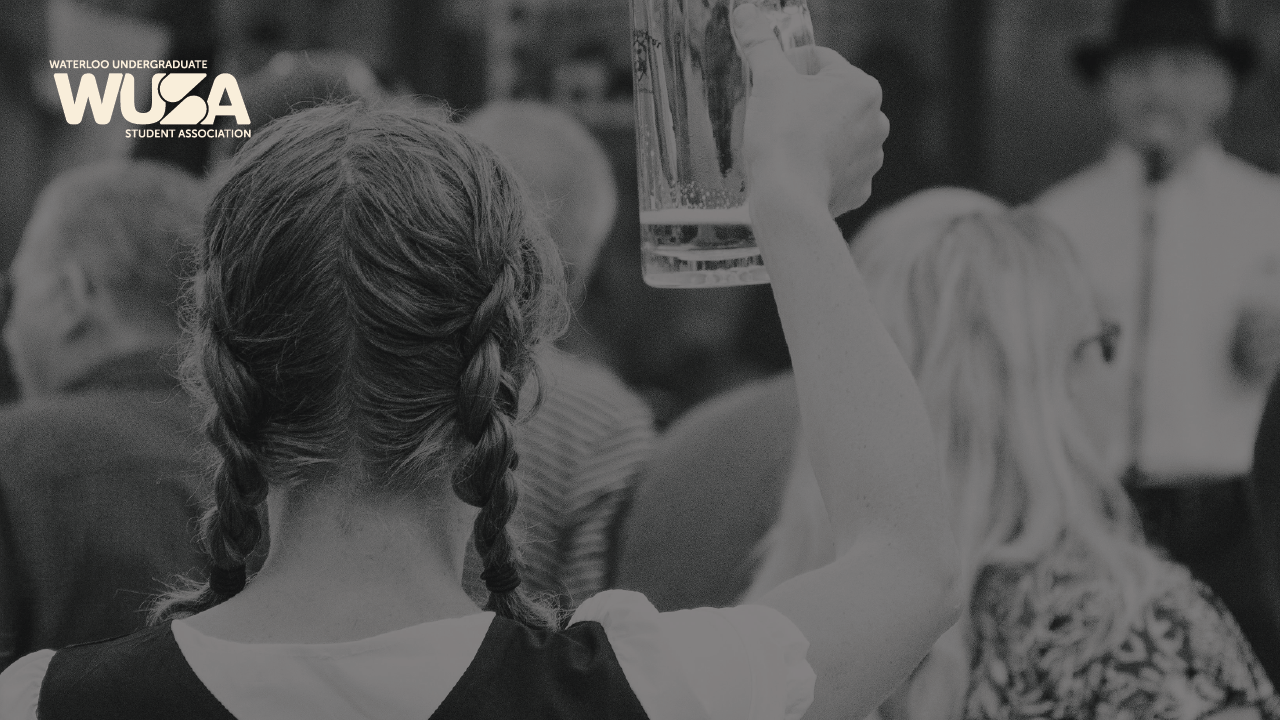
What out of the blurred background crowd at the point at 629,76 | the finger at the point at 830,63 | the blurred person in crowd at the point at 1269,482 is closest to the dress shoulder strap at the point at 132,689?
the finger at the point at 830,63

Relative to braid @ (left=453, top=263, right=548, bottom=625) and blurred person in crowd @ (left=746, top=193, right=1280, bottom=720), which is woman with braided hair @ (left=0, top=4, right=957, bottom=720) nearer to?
braid @ (left=453, top=263, right=548, bottom=625)

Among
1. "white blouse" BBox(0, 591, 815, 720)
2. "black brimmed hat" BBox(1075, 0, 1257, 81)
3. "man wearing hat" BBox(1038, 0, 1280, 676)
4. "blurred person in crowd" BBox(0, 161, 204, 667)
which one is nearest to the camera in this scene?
"white blouse" BBox(0, 591, 815, 720)

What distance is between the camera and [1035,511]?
5.22ft

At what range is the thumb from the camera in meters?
0.84

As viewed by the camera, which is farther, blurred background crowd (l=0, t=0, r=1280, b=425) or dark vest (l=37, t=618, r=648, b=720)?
blurred background crowd (l=0, t=0, r=1280, b=425)

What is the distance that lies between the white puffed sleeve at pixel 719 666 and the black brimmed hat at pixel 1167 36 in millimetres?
3172

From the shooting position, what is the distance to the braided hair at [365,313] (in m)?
0.80

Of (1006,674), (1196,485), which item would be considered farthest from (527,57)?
(1006,674)

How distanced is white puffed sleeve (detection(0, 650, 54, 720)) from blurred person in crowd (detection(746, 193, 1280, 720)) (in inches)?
38.7

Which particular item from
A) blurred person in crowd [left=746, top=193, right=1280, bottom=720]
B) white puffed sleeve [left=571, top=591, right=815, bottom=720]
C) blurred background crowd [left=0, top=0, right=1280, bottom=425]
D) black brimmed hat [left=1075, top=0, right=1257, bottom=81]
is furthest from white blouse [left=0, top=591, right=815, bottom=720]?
black brimmed hat [left=1075, top=0, right=1257, bottom=81]

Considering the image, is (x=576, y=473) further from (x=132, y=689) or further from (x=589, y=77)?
(x=589, y=77)

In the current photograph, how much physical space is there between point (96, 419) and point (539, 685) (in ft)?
4.46

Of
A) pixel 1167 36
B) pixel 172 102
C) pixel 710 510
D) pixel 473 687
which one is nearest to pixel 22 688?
pixel 473 687

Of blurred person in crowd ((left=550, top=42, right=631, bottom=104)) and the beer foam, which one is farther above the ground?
the beer foam
